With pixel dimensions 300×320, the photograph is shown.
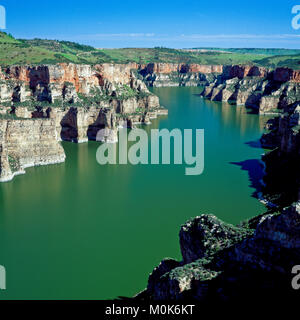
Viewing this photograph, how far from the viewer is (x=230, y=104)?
8544cm

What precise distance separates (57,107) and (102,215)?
22358mm

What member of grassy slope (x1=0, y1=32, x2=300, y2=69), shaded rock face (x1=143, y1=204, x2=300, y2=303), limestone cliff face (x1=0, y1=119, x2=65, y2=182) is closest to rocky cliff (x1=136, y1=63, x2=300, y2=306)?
shaded rock face (x1=143, y1=204, x2=300, y2=303)

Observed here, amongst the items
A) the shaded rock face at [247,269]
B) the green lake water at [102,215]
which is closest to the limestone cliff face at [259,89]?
the green lake water at [102,215]

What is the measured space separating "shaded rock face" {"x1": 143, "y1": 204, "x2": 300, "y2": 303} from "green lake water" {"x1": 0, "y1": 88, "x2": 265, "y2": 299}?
22.5ft

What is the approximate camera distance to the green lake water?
18781 mm

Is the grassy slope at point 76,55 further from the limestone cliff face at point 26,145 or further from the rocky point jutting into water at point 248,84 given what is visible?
the limestone cliff face at point 26,145

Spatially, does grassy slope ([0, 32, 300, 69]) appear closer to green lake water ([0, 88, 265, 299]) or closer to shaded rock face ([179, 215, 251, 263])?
green lake water ([0, 88, 265, 299])

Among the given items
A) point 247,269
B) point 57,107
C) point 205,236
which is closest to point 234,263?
point 247,269

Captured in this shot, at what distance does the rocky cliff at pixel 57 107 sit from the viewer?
32.9m

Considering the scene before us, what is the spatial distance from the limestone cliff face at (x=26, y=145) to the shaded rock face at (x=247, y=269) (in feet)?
75.8

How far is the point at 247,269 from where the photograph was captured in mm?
11359

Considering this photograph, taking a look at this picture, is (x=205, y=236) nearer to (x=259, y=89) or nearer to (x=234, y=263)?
(x=234, y=263)

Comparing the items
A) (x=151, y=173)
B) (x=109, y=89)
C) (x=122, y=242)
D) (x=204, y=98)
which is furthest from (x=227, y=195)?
(x=204, y=98)

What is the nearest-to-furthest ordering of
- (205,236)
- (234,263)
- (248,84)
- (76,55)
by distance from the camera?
(234,263) < (205,236) < (76,55) < (248,84)
